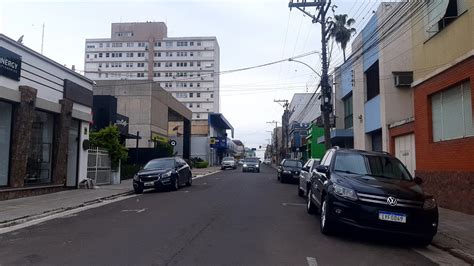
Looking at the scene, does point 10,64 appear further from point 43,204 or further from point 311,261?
point 311,261

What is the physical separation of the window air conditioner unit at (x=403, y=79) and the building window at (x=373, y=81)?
2077 mm

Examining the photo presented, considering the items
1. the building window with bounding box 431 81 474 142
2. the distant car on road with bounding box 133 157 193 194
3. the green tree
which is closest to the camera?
the building window with bounding box 431 81 474 142

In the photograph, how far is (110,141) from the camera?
82.3 ft

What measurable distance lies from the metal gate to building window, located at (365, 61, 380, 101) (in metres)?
15.0

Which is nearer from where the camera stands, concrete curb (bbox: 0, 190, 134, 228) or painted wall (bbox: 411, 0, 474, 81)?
concrete curb (bbox: 0, 190, 134, 228)

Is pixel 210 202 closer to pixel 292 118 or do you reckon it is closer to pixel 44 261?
pixel 44 261

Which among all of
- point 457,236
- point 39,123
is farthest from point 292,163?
point 457,236

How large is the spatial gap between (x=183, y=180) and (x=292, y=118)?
67070mm

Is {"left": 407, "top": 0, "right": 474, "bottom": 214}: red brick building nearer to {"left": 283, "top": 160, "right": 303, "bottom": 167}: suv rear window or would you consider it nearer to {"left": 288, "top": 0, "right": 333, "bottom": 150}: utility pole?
{"left": 288, "top": 0, "right": 333, "bottom": 150}: utility pole

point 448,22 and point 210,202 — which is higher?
point 448,22

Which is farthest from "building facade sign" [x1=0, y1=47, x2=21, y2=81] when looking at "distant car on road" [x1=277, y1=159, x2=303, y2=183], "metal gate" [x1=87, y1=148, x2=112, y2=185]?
"distant car on road" [x1=277, y1=159, x2=303, y2=183]

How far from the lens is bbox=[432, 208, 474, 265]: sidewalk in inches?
313

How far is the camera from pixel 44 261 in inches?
270

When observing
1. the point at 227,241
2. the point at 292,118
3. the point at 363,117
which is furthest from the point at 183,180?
the point at 292,118
